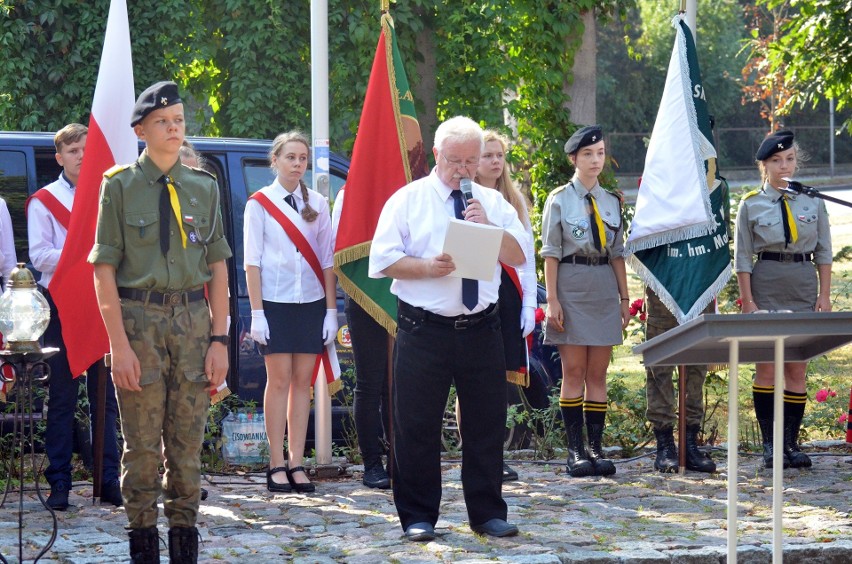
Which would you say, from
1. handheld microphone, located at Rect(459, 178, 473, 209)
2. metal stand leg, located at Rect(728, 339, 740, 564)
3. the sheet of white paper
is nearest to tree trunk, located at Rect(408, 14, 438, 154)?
handheld microphone, located at Rect(459, 178, 473, 209)

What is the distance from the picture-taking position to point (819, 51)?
12.8 m

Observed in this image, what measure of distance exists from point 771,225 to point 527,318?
1.75 m

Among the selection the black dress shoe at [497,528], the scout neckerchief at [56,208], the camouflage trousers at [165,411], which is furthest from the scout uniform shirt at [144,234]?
the black dress shoe at [497,528]

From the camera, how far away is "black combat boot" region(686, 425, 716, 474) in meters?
7.74

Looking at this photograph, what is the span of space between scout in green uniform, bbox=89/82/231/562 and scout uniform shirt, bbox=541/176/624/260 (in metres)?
2.84

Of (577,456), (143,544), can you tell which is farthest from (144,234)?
(577,456)

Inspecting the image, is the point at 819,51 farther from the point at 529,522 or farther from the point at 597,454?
the point at 529,522

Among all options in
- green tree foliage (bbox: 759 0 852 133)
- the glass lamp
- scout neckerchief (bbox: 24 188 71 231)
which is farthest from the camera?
green tree foliage (bbox: 759 0 852 133)

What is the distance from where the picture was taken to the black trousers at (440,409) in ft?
19.4

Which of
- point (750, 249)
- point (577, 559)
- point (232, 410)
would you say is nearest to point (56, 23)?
point (232, 410)

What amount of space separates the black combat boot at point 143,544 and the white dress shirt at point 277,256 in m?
2.29

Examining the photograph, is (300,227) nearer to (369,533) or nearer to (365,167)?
(365,167)

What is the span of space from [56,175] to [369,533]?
10.7 feet

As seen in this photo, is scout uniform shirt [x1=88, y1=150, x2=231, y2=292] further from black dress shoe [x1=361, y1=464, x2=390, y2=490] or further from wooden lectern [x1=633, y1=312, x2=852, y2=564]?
black dress shoe [x1=361, y1=464, x2=390, y2=490]
